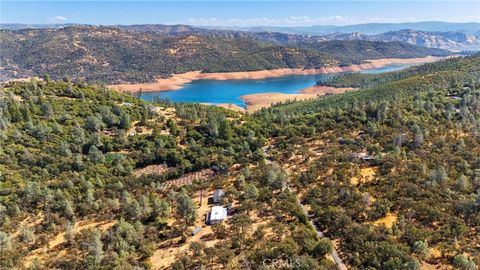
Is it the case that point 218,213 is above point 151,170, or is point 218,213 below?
above

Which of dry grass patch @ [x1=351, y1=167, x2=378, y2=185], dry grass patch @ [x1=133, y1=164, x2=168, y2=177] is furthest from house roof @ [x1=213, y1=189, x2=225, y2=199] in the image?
dry grass patch @ [x1=351, y1=167, x2=378, y2=185]

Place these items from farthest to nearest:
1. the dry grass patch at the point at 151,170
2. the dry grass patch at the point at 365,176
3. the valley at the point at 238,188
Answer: the dry grass patch at the point at 151,170 → the dry grass patch at the point at 365,176 → the valley at the point at 238,188

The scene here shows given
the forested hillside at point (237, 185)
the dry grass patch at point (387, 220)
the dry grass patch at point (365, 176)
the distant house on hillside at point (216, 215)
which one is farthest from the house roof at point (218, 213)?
the dry grass patch at point (365, 176)

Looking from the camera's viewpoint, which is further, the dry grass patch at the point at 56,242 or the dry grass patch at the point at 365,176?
the dry grass patch at the point at 365,176

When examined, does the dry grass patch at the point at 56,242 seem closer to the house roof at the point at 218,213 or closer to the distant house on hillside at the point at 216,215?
the distant house on hillside at the point at 216,215

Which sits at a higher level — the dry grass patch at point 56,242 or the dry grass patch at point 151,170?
the dry grass patch at point 151,170

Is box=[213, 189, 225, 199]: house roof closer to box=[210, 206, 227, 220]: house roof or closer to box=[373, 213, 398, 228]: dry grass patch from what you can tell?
box=[210, 206, 227, 220]: house roof

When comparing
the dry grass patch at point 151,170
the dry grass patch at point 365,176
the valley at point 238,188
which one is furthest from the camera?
the dry grass patch at point 151,170

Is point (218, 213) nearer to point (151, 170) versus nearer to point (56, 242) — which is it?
point (56, 242)

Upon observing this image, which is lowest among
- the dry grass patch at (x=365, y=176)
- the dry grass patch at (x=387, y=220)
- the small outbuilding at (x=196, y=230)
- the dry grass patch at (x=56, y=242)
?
the dry grass patch at (x=56, y=242)

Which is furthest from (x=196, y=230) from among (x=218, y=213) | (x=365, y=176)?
(x=365, y=176)
